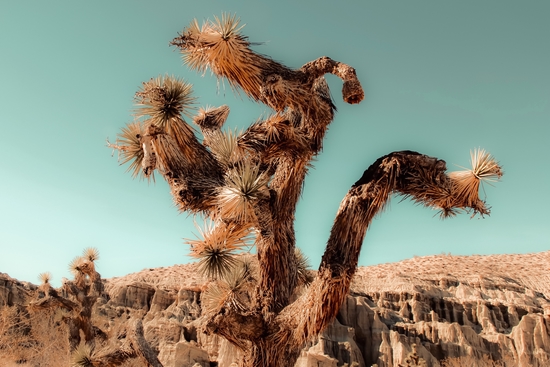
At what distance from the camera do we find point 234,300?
18.2ft

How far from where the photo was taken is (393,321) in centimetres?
3609

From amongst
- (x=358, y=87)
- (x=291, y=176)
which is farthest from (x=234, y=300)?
(x=358, y=87)

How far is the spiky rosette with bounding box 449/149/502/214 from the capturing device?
5.30 metres

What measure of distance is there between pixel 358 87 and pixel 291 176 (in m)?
1.29

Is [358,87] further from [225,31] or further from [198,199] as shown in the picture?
[198,199]

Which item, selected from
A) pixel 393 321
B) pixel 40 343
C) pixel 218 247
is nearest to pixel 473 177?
pixel 218 247

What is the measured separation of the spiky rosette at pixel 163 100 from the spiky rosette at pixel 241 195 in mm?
1387

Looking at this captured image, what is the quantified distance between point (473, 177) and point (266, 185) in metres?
2.22

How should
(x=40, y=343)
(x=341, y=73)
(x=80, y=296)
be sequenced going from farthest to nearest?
(x=40, y=343) < (x=80, y=296) < (x=341, y=73)

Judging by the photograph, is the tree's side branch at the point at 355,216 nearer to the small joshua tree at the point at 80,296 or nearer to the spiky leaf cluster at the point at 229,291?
the spiky leaf cluster at the point at 229,291

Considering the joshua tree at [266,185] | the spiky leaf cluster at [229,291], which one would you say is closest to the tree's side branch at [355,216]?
the joshua tree at [266,185]

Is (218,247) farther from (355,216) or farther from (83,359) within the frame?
(83,359)

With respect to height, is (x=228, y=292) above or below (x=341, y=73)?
below

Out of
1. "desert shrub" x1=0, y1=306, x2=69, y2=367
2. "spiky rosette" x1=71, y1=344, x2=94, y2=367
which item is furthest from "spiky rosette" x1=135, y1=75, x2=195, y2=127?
"desert shrub" x1=0, y1=306, x2=69, y2=367
